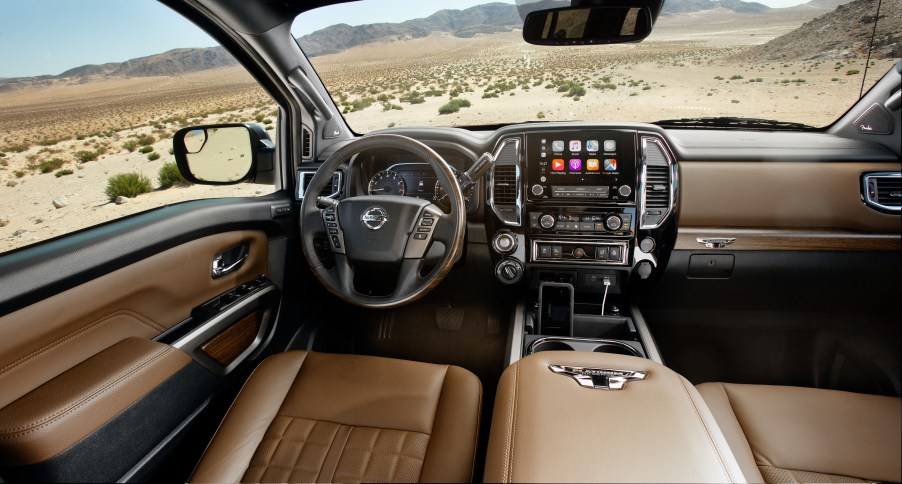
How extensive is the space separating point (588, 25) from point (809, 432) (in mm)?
1728

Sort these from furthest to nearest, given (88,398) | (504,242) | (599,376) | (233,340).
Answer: (504,242) → (233,340) → (599,376) → (88,398)

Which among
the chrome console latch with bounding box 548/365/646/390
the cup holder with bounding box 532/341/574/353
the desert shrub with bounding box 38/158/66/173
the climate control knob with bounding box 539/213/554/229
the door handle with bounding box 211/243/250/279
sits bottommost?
the cup holder with bounding box 532/341/574/353

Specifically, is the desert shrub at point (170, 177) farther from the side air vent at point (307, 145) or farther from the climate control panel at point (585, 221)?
the climate control panel at point (585, 221)

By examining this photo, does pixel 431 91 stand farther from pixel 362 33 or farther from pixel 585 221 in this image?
pixel 585 221

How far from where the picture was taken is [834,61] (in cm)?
238

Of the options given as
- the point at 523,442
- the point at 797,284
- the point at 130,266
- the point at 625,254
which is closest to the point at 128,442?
the point at 130,266

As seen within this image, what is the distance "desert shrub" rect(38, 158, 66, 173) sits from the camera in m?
2.14

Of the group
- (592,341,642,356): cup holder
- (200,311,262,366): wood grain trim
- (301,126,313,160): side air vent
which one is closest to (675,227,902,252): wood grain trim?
(592,341,642,356): cup holder

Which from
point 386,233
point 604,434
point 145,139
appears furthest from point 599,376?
point 145,139

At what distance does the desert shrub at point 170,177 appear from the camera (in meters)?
2.54

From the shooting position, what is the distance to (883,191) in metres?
2.35

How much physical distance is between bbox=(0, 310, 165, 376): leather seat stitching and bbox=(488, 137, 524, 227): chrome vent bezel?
5.50ft

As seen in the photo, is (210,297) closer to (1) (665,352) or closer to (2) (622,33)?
(2) (622,33)

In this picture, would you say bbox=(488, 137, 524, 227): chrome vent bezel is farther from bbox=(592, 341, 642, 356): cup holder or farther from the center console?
bbox=(592, 341, 642, 356): cup holder
